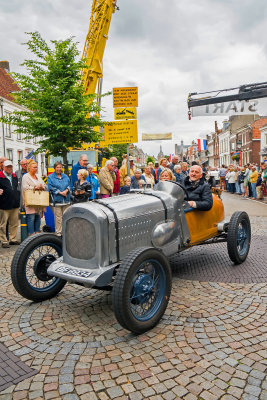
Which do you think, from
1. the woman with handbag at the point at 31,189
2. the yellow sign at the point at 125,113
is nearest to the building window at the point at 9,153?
the yellow sign at the point at 125,113

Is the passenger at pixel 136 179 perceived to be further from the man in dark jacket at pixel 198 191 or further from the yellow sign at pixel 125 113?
the man in dark jacket at pixel 198 191

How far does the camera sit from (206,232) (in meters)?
4.61

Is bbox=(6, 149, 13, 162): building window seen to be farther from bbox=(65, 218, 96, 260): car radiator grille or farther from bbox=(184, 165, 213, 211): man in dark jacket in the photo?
bbox=(65, 218, 96, 260): car radiator grille

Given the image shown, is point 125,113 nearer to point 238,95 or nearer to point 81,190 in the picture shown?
point 81,190

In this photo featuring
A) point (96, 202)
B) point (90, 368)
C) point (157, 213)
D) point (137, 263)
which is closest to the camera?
point (90, 368)

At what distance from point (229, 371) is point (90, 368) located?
3.53 feet

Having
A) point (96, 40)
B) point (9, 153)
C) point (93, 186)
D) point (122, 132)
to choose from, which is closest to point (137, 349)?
point (93, 186)

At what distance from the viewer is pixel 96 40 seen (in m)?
13.7

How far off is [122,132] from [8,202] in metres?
3.65

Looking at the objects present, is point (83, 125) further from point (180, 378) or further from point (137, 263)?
point (180, 378)

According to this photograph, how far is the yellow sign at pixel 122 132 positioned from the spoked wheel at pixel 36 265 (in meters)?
5.07

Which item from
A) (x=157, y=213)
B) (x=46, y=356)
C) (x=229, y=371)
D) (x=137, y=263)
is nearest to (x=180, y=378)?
(x=229, y=371)

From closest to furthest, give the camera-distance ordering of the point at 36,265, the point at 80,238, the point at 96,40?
the point at 80,238, the point at 36,265, the point at 96,40

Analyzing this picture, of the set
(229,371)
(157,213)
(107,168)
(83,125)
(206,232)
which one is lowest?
(229,371)
